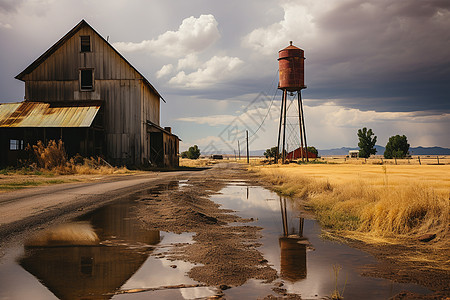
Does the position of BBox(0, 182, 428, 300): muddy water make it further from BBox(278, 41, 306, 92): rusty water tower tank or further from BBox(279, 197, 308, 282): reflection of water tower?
BBox(278, 41, 306, 92): rusty water tower tank

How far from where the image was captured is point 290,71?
147 ft

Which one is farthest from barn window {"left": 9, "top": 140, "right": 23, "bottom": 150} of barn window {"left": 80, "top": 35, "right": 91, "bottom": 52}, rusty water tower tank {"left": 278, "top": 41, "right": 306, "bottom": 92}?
rusty water tower tank {"left": 278, "top": 41, "right": 306, "bottom": 92}

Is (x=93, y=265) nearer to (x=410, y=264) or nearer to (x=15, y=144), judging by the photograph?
(x=410, y=264)

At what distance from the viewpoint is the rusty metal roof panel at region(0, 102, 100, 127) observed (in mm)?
26719

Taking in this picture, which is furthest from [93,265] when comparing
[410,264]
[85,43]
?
[85,43]

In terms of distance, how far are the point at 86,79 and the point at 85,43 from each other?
3093 mm

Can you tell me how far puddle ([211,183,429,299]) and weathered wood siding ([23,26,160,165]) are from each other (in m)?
23.7

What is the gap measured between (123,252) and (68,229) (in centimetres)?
216

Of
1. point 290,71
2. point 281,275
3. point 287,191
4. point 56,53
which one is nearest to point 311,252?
point 281,275

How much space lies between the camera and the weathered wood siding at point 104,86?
100 ft

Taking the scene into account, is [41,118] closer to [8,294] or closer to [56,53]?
[56,53]

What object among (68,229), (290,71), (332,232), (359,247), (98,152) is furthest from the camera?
(290,71)

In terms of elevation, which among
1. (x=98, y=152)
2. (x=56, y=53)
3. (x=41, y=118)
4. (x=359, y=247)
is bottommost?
(x=359, y=247)

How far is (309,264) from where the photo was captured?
514 centimetres
